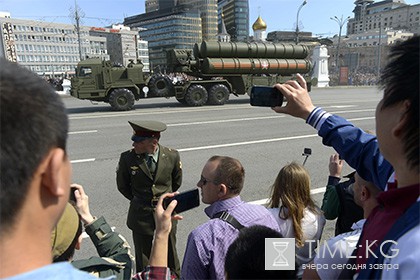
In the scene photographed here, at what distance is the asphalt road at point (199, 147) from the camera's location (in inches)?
188

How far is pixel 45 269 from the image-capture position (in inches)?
29.8

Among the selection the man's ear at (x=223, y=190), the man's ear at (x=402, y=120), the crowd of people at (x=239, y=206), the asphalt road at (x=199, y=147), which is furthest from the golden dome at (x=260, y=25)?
the man's ear at (x=402, y=120)

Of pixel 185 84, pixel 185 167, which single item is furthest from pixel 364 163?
pixel 185 84

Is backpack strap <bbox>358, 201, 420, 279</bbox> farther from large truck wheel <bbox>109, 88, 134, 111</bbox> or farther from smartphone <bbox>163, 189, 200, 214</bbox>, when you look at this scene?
large truck wheel <bbox>109, 88, 134, 111</bbox>

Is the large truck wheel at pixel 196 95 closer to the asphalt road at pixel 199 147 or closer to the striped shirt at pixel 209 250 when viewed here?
the asphalt road at pixel 199 147

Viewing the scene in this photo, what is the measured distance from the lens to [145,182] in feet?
10.8

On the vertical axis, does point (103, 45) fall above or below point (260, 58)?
above

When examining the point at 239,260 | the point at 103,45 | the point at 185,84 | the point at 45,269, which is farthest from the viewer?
the point at 103,45

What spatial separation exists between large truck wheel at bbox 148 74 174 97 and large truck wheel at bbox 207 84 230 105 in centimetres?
204

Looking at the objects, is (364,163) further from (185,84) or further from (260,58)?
(260,58)

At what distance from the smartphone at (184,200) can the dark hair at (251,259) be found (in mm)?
539

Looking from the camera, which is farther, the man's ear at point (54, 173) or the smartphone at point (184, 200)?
the smartphone at point (184, 200)

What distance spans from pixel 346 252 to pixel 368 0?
143 metres

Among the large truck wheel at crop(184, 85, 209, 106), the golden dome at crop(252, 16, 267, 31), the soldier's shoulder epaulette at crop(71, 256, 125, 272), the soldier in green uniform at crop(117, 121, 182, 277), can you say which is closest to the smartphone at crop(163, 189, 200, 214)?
the soldier's shoulder epaulette at crop(71, 256, 125, 272)
